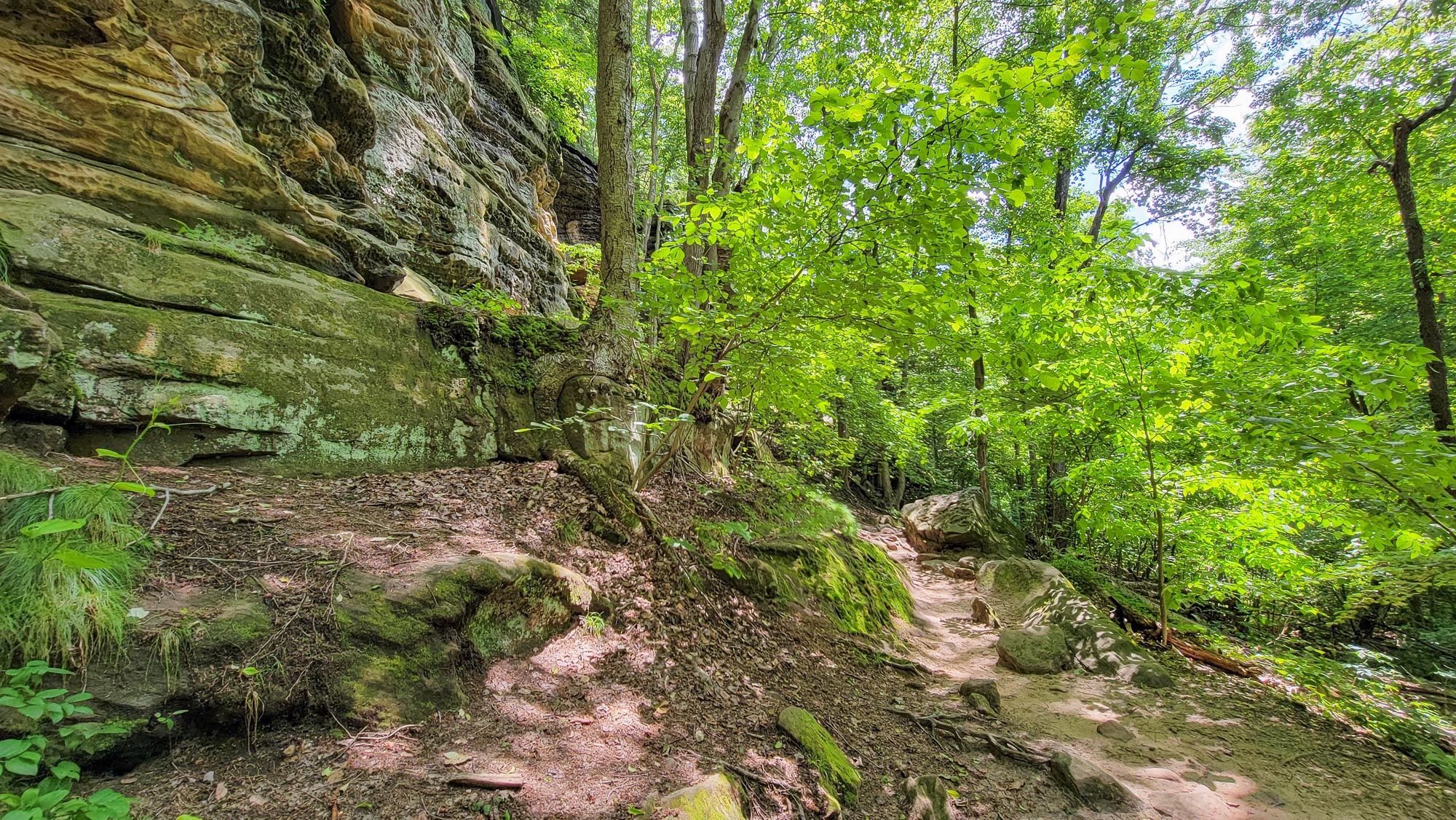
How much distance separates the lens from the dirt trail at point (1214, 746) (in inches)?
136

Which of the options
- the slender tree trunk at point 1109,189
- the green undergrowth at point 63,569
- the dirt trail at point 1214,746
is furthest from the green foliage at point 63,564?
the slender tree trunk at point 1109,189

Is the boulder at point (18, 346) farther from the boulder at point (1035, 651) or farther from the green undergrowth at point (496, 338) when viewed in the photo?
the boulder at point (1035, 651)

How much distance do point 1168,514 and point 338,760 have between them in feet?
26.4

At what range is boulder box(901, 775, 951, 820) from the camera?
9.52 feet

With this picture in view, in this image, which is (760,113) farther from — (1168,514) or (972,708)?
(972,708)

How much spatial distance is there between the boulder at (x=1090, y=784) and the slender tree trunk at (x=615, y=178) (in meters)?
4.93

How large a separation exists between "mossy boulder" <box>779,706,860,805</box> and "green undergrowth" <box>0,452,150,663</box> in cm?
329

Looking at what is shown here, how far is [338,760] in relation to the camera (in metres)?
1.97

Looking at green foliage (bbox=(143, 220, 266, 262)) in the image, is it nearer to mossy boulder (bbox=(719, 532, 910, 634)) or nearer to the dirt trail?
mossy boulder (bbox=(719, 532, 910, 634))

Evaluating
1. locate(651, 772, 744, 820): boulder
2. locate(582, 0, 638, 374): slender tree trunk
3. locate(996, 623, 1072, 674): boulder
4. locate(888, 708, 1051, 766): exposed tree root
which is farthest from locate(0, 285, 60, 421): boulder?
locate(996, 623, 1072, 674): boulder

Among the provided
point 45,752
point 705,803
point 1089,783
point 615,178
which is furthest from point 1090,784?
point 615,178

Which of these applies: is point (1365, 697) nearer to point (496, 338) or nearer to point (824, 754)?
point (824, 754)

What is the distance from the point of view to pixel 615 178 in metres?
5.22

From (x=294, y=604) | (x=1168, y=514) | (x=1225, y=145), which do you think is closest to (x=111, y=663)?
(x=294, y=604)
